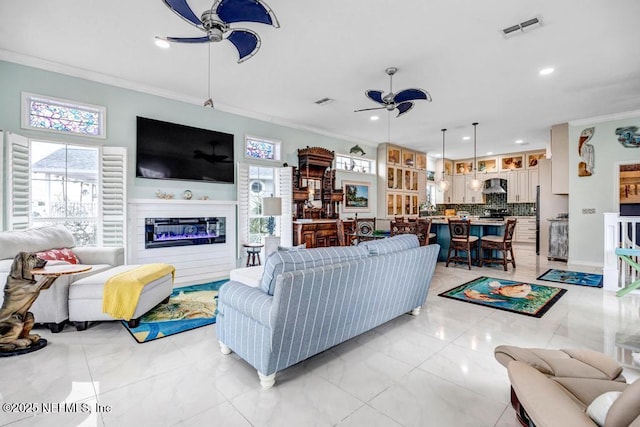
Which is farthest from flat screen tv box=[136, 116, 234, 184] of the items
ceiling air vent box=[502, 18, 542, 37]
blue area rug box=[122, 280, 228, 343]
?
ceiling air vent box=[502, 18, 542, 37]

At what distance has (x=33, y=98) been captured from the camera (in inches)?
143

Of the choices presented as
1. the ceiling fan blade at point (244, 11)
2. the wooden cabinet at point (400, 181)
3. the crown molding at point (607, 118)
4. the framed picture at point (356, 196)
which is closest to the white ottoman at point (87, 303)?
the ceiling fan blade at point (244, 11)

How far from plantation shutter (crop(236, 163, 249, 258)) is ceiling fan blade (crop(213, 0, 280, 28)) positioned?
315 centimetres

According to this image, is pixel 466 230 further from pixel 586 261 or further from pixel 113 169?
pixel 113 169

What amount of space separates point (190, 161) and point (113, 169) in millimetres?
1081

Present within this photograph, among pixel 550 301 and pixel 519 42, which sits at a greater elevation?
pixel 519 42

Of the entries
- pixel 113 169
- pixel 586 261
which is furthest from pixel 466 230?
pixel 113 169

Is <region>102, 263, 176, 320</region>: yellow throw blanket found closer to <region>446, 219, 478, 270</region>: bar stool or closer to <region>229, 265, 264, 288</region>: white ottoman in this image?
<region>229, 265, 264, 288</region>: white ottoman

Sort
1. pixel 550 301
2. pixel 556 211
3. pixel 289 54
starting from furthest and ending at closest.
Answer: pixel 556 211 < pixel 550 301 < pixel 289 54

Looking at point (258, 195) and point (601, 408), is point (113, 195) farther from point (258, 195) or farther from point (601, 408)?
point (601, 408)

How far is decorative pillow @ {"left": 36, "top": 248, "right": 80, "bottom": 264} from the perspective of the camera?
313 centimetres

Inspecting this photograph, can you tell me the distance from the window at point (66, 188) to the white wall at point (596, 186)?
8584 mm

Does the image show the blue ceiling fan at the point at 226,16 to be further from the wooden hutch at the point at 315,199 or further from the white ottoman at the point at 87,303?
the wooden hutch at the point at 315,199

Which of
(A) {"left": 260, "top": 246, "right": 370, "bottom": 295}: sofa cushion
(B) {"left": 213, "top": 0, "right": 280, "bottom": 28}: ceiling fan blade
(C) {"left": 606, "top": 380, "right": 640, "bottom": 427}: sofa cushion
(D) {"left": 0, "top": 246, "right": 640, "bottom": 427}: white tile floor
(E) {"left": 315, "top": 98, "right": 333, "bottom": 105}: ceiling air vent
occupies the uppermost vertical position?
(E) {"left": 315, "top": 98, "right": 333, "bottom": 105}: ceiling air vent
